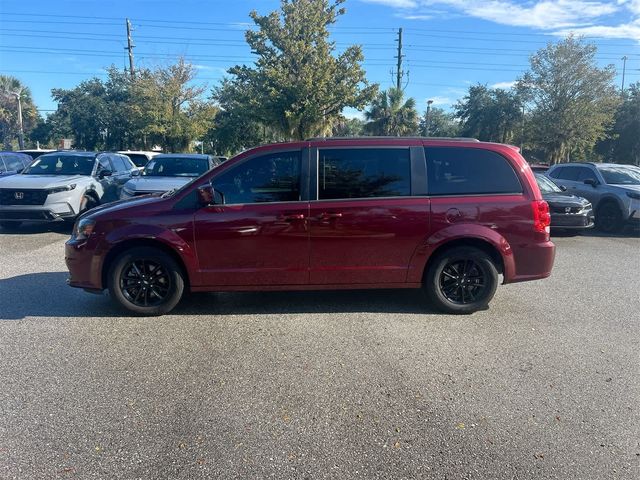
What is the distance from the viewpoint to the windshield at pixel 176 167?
444 inches

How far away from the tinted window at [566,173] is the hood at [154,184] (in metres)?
10.5

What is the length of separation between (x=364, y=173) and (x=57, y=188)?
747cm

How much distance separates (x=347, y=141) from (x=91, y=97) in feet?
120

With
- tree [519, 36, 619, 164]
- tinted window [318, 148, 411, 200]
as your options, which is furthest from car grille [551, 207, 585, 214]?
tree [519, 36, 619, 164]

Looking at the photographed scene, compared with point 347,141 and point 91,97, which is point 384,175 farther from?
point 91,97

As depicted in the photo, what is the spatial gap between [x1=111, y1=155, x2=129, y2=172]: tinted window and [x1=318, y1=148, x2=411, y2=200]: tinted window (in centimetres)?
932

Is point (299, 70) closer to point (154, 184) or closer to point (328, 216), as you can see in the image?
point (154, 184)

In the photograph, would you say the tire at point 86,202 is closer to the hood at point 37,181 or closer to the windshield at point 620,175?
the hood at point 37,181

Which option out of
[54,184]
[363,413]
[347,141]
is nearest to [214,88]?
[54,184]

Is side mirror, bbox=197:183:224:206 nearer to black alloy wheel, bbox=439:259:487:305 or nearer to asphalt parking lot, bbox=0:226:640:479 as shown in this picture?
asphalt parking lot, bbox=0:226:640:479

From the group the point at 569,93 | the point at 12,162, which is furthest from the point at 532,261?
the point at 569,93

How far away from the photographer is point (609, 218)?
40.7ft

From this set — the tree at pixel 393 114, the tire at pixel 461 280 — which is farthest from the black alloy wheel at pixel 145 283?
the tree at pixel 393 114

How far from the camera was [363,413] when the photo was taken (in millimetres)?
3367
